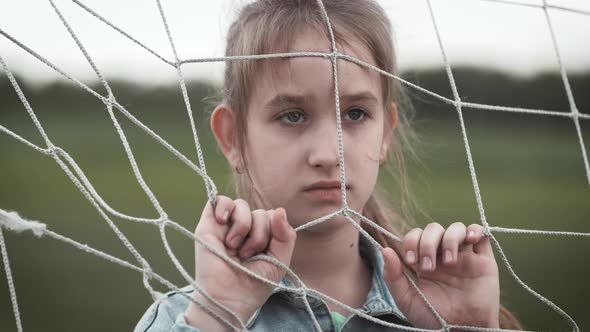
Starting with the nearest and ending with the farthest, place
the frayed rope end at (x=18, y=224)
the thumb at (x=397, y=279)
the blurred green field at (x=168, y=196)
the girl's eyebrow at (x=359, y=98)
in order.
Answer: the frayed rope end at (x=18, y=224) < the thumb at (x=397, y=279) < the girl's eyebrow at (x=359, y=98) < the blurred green field at (x=168, y=196)

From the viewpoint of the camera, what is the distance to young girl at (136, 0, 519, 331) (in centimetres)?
85

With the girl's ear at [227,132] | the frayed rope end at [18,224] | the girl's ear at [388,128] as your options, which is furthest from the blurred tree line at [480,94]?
the frayed rope end at [18,224]

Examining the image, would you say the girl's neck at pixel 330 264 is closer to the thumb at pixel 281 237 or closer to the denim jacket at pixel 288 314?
the denim jacket at pixel 288 314

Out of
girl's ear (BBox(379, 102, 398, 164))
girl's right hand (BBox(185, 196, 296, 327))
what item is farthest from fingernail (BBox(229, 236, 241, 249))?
girl's ear (BBox(379, 102, 398, 164))

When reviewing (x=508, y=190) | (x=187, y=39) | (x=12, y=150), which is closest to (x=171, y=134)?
(x=12, y=150)

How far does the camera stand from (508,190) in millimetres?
8781

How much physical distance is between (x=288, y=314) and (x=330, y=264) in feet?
0.34

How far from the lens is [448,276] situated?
0.93m

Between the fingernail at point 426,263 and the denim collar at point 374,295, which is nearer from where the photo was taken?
the fingernail at point 426,263

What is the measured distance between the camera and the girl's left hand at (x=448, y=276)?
87cm

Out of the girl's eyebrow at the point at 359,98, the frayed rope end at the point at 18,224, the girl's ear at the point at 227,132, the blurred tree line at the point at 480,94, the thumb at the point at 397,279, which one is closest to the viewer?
the frayed rope end at the point at 18,224

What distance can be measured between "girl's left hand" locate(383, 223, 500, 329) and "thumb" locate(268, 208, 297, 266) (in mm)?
117

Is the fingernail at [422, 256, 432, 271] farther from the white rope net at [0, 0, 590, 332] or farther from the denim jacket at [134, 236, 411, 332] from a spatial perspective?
the denim jacket at [134, 236, 411, 332]

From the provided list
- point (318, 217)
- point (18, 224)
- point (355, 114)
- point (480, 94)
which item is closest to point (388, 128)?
point (355, 114)
